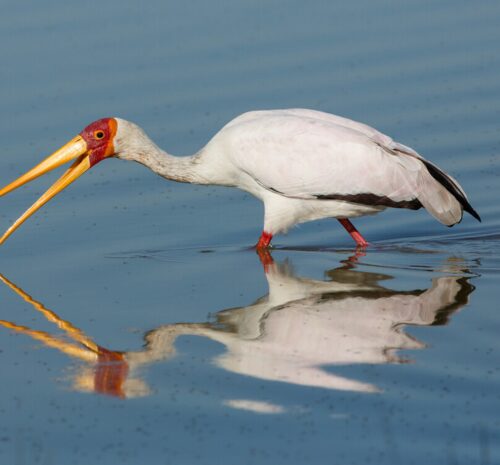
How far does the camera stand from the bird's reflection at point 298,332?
780 cm

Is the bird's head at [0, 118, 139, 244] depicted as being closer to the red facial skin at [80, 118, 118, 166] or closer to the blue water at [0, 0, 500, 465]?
the red facial skin at [80, 118, 118, 166]

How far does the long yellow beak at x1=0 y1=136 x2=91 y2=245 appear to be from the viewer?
10656 mm

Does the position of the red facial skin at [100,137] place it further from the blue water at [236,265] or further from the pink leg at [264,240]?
the pink leg at [264,240]

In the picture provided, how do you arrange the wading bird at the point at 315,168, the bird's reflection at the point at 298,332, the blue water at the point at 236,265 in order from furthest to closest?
the wading bird at the point at 315,168 → the bird's reflection at the point at 298,332 → the blue water at the point at 236,265

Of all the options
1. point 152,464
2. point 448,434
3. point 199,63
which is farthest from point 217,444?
point 199,63

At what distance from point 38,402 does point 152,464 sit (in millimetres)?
1192

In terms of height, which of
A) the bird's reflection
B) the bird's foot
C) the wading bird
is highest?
the wading bird

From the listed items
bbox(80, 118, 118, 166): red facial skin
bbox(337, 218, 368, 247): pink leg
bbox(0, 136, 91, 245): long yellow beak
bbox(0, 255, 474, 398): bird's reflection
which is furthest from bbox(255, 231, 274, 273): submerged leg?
bbox(0, 136, 91, 245): long yellow beak

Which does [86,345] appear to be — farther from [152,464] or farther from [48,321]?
[152,464]

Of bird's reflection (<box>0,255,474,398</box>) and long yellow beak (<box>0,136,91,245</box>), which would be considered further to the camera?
long yellow beak (<box>0,136,91,245</box>)

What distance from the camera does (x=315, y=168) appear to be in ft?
33.9

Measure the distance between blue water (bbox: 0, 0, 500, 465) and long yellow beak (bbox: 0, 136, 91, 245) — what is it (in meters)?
0.28

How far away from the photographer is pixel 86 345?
27.8 feet

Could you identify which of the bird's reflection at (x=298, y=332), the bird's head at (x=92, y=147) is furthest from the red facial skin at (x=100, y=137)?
the bird's reflection at (x=298, y=332)
